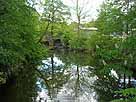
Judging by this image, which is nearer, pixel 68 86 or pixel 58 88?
pixel 58 88

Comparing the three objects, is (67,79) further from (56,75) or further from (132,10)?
(132,10)

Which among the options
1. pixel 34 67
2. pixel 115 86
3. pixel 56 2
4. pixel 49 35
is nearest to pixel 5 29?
pixel 115 86

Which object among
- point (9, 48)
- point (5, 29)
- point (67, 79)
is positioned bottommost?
point (67, 79)

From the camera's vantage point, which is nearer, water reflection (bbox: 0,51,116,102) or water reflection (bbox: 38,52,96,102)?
water reflection (bbox: 0,51,116,102)

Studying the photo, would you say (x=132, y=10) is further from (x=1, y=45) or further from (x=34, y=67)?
(x=34, y=67)

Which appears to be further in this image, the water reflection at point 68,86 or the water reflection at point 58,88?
the water reflection at point 68,86

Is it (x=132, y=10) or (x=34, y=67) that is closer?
(x=132, y=10)

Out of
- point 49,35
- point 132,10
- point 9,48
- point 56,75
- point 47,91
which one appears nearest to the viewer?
point 132,10

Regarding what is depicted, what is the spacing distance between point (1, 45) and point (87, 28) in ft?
123

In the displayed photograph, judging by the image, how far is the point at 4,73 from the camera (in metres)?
20.3

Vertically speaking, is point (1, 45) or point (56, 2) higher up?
point (56, 2)

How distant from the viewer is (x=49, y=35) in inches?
1961

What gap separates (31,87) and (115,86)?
17.1 ft

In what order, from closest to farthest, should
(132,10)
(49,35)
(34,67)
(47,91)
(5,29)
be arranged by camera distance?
1. (132,10)
2. (5,29)
3. (47,91)
4. (34,67)
5. (49,35)
